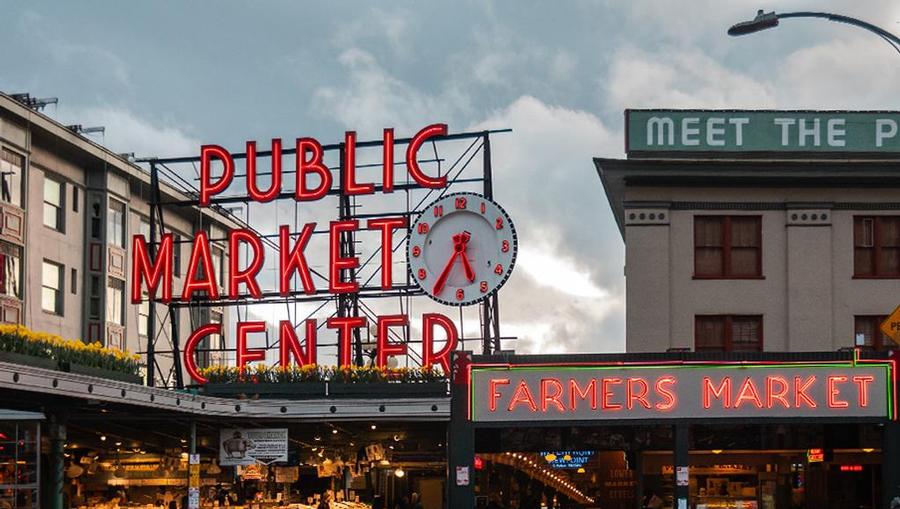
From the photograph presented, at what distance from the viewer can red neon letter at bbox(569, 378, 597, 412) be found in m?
37.9

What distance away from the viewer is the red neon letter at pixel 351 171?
53656mm

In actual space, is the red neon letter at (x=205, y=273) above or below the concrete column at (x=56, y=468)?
Result: above

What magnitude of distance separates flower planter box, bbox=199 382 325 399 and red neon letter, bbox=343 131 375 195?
1258 cm

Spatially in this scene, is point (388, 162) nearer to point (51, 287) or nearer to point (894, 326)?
point (51, 287)

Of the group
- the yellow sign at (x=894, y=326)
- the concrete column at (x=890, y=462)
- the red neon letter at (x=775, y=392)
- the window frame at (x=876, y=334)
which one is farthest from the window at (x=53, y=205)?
the yellow sign at (x=894, y=326)

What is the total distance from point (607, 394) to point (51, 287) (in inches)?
1343

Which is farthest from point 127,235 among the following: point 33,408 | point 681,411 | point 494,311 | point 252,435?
point 681,411

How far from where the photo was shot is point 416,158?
5341 centimetres

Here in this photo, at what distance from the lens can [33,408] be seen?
116ft

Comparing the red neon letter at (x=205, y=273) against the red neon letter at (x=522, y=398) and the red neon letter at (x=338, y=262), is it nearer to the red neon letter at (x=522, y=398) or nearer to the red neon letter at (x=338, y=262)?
the red neon letter at (x=338, y=262)

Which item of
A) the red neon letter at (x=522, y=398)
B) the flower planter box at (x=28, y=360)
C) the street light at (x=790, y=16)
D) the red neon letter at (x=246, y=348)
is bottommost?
the red neon letter at (x=522, y=398)

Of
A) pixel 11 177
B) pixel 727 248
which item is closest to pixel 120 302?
pixel 11 177

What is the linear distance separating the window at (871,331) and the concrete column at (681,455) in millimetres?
8200

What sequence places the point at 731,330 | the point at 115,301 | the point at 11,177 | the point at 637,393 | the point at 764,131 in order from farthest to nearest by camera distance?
the point at 115,301 → the point at 11,177 → the point at 764,131 → the point at 731,330 → the point at 637,393
